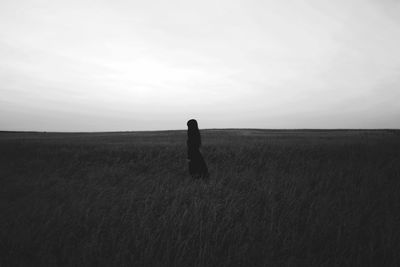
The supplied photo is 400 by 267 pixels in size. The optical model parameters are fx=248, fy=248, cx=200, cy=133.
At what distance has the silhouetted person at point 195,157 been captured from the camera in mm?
9203

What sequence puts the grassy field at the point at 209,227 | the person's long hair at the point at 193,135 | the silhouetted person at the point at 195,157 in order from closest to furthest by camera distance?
the grassy field at the point at 209,227, the silhouetted person at the point at 195,157, the person's long hair at the point at 193,135

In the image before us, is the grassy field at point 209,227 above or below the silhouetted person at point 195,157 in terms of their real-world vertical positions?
below

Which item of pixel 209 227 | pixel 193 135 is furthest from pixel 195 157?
pixel 209 227

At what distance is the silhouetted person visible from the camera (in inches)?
362

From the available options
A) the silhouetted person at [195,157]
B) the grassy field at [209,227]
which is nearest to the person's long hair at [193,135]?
the silhouetted person at [195,157]

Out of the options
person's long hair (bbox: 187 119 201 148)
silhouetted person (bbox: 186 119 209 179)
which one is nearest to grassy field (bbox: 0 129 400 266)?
silhouetted person (bbox: 186 119 209 179)

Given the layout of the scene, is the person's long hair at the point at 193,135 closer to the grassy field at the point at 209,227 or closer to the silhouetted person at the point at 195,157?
the silhouetted person at the point at 195,157

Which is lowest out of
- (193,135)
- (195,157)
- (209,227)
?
(209,227)

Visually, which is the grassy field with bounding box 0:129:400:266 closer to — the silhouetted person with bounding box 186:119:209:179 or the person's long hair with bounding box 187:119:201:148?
the silhouetted person with bounding box 186:119:209:179

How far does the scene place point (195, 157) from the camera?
367 inches

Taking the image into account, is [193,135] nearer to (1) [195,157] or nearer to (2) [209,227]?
(1) [195,157]

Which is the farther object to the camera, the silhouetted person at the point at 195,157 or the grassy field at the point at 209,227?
the silhouetted person at the point at 195,157

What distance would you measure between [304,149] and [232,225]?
13259mm

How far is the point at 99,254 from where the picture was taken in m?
3.48
